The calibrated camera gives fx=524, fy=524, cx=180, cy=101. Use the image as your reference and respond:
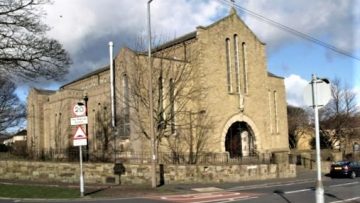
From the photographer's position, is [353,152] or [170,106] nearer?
[170,106]

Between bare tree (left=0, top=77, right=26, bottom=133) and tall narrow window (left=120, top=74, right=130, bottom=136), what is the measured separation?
29.6 metres

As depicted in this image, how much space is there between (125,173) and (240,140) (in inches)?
864

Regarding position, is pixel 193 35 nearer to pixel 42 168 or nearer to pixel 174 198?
pixel 42 168

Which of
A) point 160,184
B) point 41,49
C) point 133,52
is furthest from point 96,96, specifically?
point 41,49

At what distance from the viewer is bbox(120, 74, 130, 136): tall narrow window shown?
4162cm

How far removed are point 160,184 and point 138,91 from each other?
10.4 meters

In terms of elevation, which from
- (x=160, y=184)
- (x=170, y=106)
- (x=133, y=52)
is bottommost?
(x=160, y=184)

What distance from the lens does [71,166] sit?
32094 mm

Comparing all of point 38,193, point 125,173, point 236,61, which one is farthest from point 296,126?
point 38,193

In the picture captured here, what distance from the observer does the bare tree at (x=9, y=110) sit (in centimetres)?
6838

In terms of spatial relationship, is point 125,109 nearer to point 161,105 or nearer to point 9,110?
point 161,105

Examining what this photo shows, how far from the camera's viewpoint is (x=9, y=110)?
71125mm

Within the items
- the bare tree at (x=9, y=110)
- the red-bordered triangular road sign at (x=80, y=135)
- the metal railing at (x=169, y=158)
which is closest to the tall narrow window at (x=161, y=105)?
the metal railing at (x=169, y=158)

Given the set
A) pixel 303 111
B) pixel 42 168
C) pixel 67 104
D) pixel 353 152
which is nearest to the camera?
pixel 42 168
